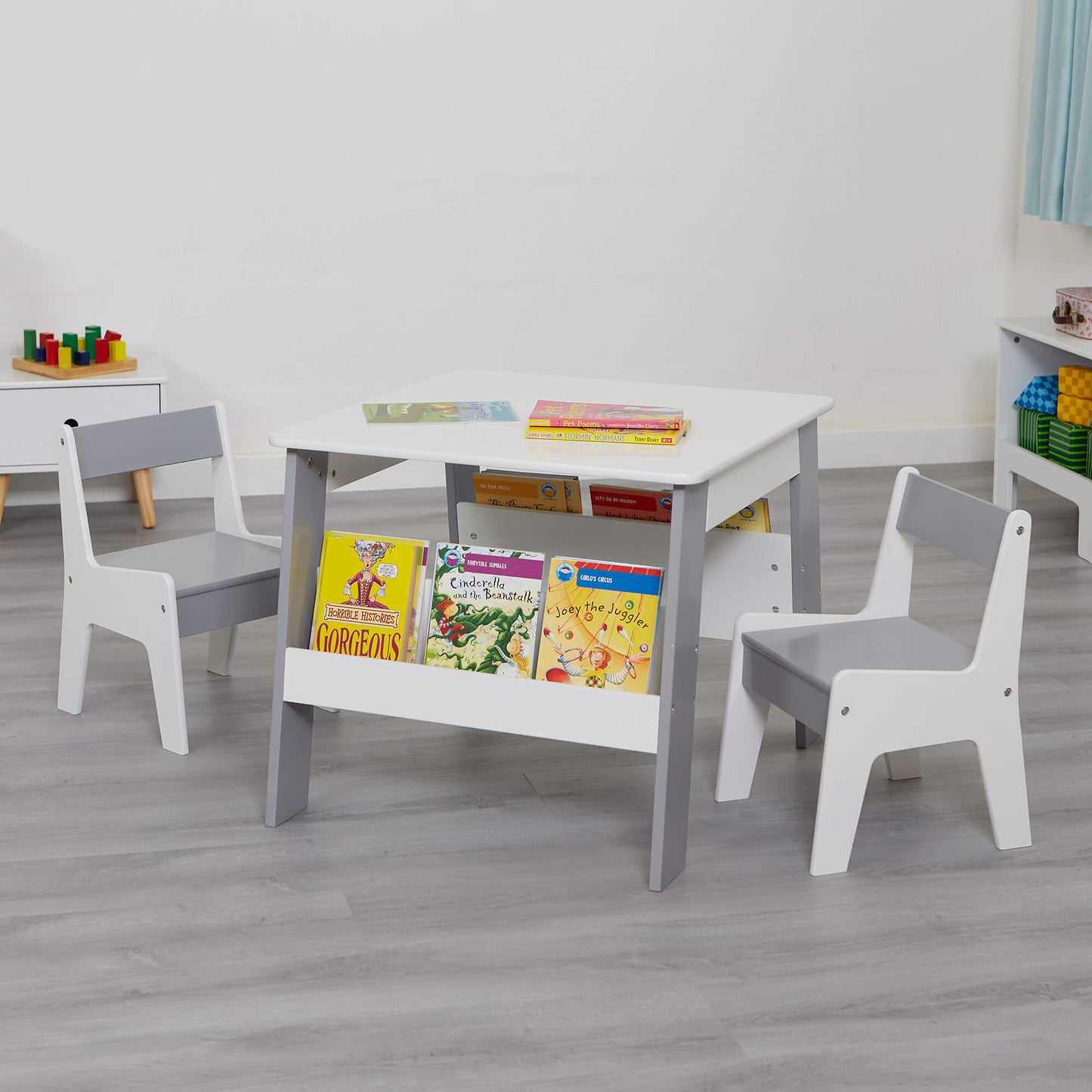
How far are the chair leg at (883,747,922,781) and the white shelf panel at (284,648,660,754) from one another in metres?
0.60

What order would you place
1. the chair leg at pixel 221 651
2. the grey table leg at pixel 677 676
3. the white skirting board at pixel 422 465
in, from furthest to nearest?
the white skirting board at pixel 422 465, the chair leg at pixel 221 651, the grey table leg at pixel 677 676

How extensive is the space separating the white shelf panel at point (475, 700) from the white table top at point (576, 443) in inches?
13.8

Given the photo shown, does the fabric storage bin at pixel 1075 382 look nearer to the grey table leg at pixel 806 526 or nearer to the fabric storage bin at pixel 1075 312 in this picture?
the fabric storage bin at pixel 1075 312

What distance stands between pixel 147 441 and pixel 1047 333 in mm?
2747

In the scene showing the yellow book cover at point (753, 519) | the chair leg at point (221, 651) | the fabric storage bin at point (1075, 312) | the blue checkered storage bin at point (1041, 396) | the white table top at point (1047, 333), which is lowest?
the chair leg at point (221, 651)

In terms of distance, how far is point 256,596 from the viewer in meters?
2.73

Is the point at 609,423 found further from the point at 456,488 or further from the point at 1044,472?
the point at 1044,472

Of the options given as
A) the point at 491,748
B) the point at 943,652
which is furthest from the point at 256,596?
the point at 943,652

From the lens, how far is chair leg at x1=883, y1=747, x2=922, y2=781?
8.27ft

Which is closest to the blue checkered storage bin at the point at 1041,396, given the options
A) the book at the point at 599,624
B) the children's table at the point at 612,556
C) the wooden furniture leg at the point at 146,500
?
the children's table at the point at 612,556

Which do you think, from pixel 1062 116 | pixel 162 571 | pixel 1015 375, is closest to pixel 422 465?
pixel 1015 375

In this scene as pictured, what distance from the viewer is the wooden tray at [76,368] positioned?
4.11m

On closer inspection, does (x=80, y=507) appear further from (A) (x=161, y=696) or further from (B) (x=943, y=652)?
(B) (x=943, y=652)

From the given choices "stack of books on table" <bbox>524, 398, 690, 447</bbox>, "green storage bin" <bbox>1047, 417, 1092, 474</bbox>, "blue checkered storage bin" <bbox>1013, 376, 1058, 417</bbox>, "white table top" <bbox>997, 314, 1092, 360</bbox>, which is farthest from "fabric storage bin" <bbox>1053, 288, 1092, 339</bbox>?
"stack of books on table" <bbox>524, 398, 690, 447</bbox>
